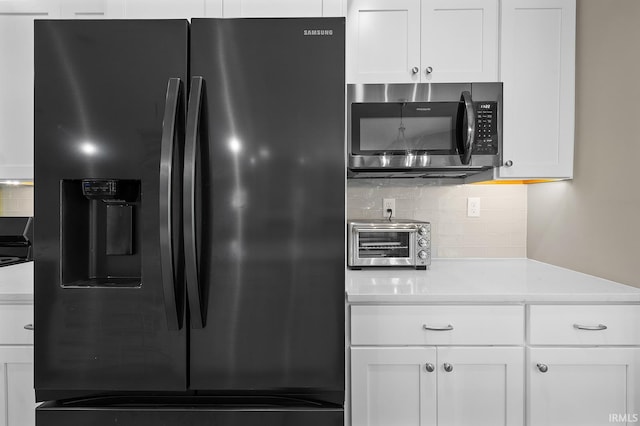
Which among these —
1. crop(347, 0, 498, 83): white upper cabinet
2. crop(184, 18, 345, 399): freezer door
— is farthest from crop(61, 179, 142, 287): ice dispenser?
crop(347, 0, 498, 83): white upper cabinet

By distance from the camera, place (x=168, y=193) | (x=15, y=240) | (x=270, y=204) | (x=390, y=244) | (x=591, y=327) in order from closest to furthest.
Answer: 1. (x=168, y=193)
2. (x=270, y=204)
3. (x=591, y=327)
4. (x=390, y=244)
5. (x=15, y=240)

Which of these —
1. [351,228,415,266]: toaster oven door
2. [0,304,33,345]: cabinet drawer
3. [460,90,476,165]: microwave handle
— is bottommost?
[0,304,33,345]: cabinet drawer

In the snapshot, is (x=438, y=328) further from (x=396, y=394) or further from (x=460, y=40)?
(x=460, y=40)

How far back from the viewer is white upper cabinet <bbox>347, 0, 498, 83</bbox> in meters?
2.02

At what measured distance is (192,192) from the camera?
1248 millimetres

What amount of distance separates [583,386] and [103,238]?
1.85 meters

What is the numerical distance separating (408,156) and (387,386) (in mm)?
1004

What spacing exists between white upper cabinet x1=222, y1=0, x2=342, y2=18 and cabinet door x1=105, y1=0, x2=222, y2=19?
0.06 metres

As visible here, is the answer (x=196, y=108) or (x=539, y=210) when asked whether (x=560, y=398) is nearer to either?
(x=539, y=210)

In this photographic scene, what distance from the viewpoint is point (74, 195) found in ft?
4.47

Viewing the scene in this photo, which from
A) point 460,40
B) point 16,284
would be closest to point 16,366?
point 16,284

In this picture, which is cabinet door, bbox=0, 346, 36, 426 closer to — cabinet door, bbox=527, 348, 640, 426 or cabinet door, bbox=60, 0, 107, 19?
cabinet door, bbox=60, 0, 107, 19

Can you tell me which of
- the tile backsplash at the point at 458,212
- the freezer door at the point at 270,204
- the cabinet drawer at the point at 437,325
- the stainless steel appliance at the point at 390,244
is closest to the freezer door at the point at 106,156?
the freezer door at the point at 270,204

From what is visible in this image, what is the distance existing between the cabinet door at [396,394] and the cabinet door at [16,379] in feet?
4.30
